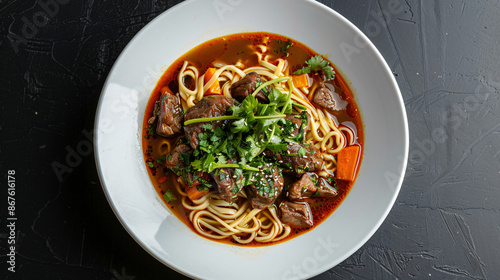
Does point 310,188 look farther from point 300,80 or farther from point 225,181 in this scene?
point 300,80

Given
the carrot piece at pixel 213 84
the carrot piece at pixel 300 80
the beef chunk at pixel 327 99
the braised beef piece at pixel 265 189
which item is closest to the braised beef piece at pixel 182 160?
the braised beef piece at pixel 265 189

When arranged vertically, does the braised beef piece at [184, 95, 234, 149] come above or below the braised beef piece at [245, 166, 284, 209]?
above

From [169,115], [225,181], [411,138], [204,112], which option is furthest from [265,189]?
[411,138]

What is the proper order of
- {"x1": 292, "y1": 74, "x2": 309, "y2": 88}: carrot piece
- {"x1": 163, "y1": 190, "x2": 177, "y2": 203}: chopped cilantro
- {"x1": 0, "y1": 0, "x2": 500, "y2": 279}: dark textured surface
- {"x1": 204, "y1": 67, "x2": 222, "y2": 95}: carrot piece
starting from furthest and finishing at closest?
1. {"x1": 292, "y1": 74, "x2": 309, "y2": 88}: carrot piece
2. {"x1": 204, "y1": 67, "x2": 222, "y2": 95}: carrot piece
3. {"x1": 0, "y1": 0, "x2": 500, "y2": 279}: dark textured surface
4. {"x1": 163, "y1": 190, "x2": 177, "y2": 203}: chopped cilantro

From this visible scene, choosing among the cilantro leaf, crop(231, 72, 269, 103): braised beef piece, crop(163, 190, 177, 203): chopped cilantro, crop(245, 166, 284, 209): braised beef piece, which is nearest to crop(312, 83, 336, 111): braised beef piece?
the cilantro leaf

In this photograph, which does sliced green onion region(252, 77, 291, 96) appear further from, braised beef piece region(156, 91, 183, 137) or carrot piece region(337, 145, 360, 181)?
carrot piece region(337, 145, 360, 181)

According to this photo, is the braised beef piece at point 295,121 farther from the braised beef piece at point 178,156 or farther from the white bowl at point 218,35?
the braised beef piece at point 178,156

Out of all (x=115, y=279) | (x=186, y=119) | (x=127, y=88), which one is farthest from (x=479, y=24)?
(x=115, y=279)

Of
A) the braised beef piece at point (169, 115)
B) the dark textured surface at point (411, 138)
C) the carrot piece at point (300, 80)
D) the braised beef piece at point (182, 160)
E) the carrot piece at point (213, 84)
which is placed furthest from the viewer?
the carrot piece at point (300, 80)
